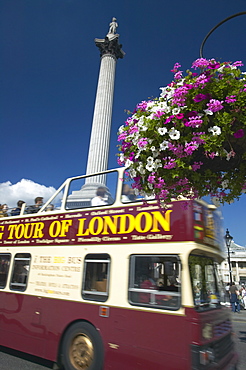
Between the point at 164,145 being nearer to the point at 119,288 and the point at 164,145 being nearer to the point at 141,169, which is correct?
the point at 141,169

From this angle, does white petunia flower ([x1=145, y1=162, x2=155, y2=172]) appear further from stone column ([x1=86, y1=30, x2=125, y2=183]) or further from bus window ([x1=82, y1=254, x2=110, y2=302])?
stone column ([x1=86, y1=30, x2=125, y2=183])

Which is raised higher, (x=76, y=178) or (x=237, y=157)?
(x=76, y=178)

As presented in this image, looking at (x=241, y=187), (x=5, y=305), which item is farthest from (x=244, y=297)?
(x=241, y=187)

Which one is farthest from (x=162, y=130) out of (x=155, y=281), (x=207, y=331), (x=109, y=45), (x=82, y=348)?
(x=109, y=45)

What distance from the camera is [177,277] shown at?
4340mm

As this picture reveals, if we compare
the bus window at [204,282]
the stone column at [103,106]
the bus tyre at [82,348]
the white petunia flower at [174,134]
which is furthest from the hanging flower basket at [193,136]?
the stone column at [103,106]

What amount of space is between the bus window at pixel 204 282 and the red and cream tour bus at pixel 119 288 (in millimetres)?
18

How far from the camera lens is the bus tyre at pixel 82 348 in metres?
4.78

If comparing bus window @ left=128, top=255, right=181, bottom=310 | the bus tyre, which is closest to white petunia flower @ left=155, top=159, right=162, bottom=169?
bus window @ left=128, top=255, right=181, bottom=310

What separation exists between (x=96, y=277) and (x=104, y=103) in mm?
25167

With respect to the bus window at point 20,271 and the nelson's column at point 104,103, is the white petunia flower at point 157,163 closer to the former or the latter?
the bus window at point 20,271

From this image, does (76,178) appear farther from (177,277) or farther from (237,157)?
(237,157)

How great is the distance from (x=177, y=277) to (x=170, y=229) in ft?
2.55

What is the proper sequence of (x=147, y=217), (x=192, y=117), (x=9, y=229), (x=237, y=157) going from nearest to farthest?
(x=192, y=117) < (x=237, y=157) < (x=147, y=217) < (x=9, y=229)
